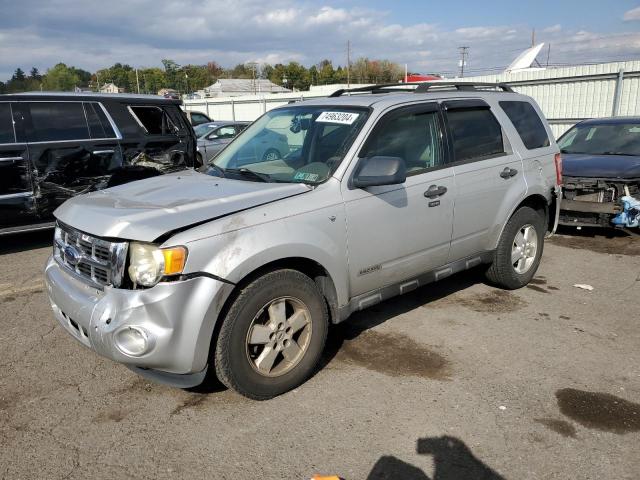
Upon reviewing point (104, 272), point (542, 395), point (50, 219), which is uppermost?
point (104, 272)

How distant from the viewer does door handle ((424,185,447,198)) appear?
4.11m

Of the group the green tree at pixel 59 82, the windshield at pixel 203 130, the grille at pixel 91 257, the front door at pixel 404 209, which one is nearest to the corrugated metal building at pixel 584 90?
the windshield at pixel 203 130

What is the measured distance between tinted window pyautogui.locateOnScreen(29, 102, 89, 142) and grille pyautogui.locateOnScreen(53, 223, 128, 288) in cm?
384

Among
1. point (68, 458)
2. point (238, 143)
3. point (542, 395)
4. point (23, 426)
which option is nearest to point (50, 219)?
point (238, 143)

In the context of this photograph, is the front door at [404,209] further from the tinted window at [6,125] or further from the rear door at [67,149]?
the tinted window at [6,125]

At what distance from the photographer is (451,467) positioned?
2.75m

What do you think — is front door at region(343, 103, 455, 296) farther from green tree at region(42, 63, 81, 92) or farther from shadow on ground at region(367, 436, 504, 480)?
green tree at region(42, 63, 81, 92)

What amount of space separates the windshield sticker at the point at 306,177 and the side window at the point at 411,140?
39cm

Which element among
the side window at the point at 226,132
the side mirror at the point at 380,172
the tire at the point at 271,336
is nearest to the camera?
the tire at the point at 271,336

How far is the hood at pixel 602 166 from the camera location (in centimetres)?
711

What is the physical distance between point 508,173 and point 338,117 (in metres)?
1.79

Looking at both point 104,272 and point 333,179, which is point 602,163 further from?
point 104,272

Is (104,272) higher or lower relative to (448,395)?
higher

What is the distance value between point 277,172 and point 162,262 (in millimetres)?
1350
